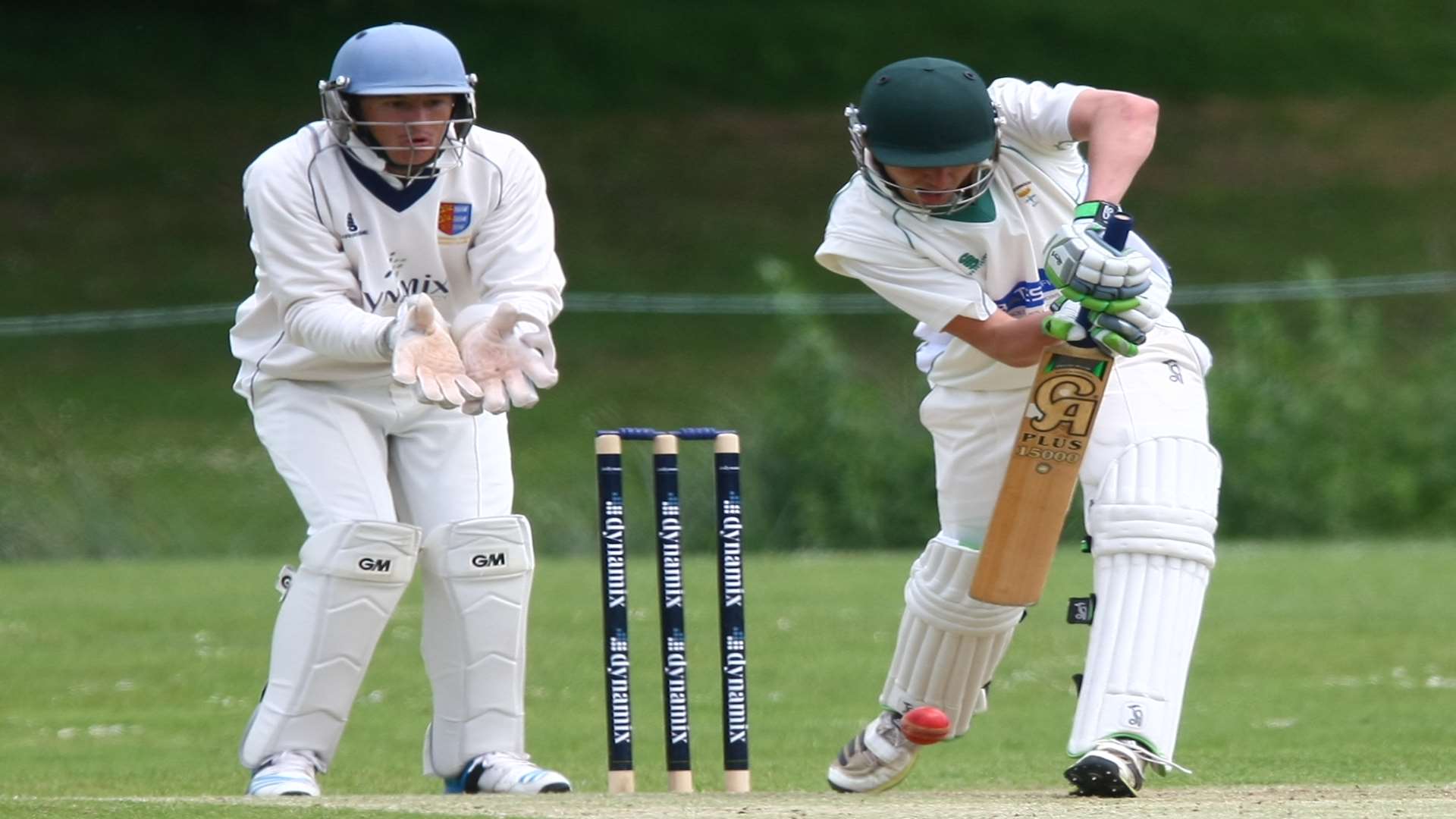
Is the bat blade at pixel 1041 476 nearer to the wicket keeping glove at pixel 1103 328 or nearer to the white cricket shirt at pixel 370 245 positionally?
the wicket keeping glove at pixel 1103 328

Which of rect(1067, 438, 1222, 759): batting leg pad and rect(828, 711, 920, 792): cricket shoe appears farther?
rect(828, 711, 920, 792): cricket shoe

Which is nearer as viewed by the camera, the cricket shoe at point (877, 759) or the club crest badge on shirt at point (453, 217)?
the club crest badge on shirt at point (453, 217)

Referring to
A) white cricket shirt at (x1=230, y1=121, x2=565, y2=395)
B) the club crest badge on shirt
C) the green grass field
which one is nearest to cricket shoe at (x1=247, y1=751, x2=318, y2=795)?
the green grass field

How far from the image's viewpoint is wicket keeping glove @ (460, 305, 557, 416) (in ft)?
16.7

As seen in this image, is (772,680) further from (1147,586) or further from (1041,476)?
(1147,586)

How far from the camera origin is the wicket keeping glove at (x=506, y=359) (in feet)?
16.7

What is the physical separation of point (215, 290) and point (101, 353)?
5122 mm

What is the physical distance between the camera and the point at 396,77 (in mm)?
5199

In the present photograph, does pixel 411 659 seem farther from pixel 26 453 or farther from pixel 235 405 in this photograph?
pixel 235 405

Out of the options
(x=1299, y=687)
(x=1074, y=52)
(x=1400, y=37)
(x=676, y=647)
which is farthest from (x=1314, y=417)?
(x=1400, y=37)

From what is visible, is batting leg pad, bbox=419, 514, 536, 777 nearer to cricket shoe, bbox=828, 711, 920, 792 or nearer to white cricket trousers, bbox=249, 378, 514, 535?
white cricket trousers, bbox=249, 378, 514, 535

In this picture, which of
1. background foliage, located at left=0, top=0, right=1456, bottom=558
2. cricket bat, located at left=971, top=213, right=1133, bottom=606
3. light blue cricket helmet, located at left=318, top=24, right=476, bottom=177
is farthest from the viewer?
background foliage, located at left=0, top=0, right=1456, bottom=558

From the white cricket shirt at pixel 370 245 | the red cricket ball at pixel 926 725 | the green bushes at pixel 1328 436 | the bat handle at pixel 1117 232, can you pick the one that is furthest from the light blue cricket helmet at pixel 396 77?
the green bushes at pixel 1328 436

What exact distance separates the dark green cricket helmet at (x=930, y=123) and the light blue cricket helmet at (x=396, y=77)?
877 mm
